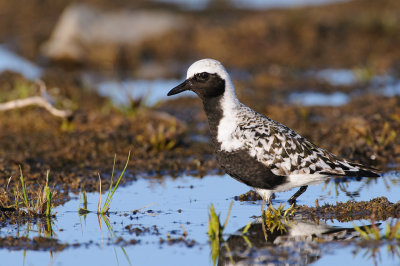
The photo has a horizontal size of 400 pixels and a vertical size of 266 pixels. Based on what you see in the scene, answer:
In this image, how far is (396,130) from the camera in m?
12.6

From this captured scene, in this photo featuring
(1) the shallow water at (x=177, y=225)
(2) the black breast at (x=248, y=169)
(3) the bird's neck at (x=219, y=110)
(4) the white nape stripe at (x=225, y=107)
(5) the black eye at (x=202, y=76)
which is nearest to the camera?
(1) the shallow water at (x=177, y=225)

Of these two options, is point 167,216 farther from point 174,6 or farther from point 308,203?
point 174,6

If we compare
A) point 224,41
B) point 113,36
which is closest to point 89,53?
point 113,36

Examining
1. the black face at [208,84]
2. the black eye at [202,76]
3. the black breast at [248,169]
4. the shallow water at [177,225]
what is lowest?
the shallow water at [177,225]

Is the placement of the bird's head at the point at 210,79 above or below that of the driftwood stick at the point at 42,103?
below

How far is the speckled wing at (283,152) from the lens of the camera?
27.7 ft

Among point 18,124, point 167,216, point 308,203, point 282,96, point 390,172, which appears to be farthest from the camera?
point 282,96

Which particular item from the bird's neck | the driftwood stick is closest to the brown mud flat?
the driftwood stick

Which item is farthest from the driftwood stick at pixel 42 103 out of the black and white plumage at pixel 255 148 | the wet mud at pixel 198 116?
the black and white plumage at pixel 255 148

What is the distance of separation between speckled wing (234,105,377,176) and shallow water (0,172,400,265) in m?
0.65

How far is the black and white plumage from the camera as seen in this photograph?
840 centimetres

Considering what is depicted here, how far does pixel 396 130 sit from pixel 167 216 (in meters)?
5.98

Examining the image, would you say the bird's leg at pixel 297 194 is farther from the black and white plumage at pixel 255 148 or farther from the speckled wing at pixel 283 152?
the speckled wing at pixel 283 152

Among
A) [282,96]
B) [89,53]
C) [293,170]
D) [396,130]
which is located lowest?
[293,170]
